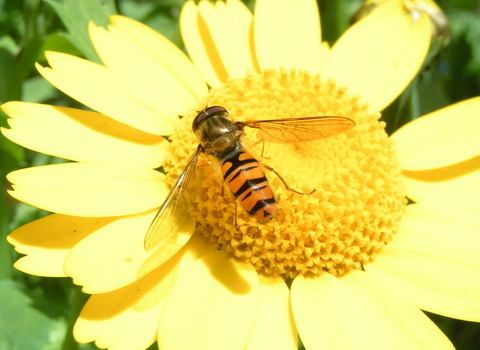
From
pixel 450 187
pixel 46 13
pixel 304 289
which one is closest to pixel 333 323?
pixel 304 289

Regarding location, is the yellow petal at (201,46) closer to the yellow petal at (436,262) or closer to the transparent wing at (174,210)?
the transparent wing at (174,210)

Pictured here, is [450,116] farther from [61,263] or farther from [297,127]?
[61,263]

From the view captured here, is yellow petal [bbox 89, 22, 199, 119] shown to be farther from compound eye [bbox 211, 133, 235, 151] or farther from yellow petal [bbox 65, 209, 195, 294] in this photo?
yellow petal [bbox 65, 209, 195, 294]

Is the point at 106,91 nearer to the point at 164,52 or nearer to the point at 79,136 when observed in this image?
the point at 79,136

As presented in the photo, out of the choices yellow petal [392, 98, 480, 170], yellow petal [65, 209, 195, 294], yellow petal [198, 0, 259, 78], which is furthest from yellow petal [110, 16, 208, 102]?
yellow petal [392, 98, 480, 170]

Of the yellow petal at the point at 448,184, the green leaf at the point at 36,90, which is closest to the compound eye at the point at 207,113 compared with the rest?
the yellow petal at the point at 448,184
